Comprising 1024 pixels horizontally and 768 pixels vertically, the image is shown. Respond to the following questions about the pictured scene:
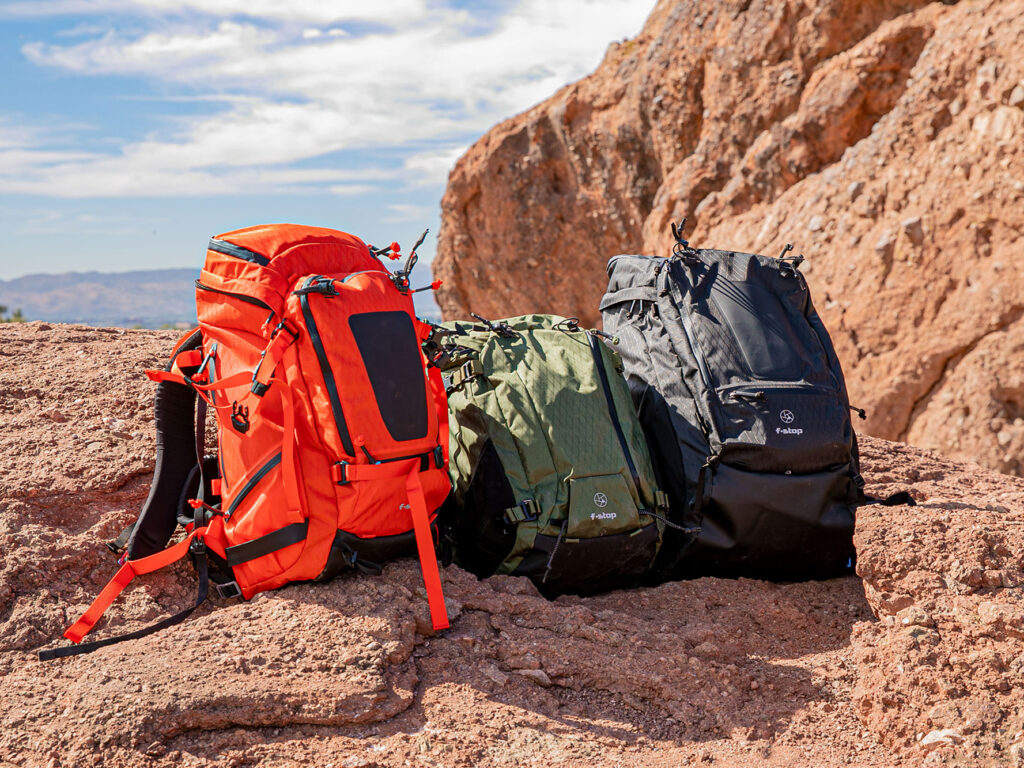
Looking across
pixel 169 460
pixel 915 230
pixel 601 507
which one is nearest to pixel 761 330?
pixel 601 507

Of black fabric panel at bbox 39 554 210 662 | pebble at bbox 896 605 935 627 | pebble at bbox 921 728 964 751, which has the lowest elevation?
pebble at bbox 921 728 964 751

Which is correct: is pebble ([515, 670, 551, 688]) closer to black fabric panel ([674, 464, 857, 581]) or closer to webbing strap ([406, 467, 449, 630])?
webbing strap ([406, 467, 449, 630])

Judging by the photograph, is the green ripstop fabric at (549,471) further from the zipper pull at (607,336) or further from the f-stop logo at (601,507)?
the zipper pull at (607,336)

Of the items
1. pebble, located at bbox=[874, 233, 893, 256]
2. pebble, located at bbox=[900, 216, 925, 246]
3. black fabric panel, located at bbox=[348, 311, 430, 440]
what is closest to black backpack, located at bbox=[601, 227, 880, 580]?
black fabric panel, located at bbox=[348, 311, 430, 440]

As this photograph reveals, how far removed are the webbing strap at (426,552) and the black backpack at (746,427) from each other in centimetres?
96

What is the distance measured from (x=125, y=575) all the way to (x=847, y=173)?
26.4 ft

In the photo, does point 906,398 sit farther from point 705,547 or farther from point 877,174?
point 705,547

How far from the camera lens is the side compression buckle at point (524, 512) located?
9.79 feet

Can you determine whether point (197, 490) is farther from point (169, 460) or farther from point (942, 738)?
point (942, 738)

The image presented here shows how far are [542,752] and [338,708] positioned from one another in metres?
0.56

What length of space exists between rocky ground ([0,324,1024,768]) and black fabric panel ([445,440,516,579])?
12cm

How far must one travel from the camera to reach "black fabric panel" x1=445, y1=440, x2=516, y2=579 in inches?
120

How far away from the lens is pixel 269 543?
2.79m

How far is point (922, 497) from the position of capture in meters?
3.88
